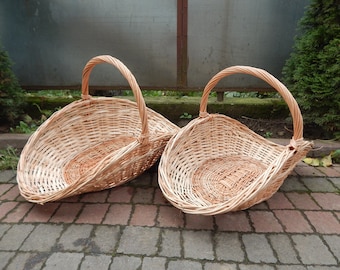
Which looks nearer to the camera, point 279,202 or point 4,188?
point 279,202

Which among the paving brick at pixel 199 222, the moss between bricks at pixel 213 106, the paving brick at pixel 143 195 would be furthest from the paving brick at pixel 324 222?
the moss between bricks at pixel 213 106

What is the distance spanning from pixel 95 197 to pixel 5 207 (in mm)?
516

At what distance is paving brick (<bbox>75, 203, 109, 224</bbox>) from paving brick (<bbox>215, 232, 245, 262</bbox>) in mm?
643

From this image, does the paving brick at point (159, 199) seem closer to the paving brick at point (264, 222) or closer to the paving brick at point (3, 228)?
the paving brick at point (264, 222)

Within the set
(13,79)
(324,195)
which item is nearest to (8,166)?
(13,79)

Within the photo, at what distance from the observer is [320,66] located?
207 cm

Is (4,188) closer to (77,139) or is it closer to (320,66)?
(77,139)

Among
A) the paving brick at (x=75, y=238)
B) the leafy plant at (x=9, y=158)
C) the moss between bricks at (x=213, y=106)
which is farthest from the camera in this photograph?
the moss between bricks at (x=213, y=106)

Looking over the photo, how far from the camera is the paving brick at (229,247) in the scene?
1314 mm

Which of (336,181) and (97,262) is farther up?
(97,262)

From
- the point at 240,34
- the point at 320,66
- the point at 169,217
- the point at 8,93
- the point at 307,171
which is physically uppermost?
the point at 240,34

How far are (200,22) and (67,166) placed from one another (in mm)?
1643

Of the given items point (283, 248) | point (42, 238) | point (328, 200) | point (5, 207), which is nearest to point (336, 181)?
point (328, 200)

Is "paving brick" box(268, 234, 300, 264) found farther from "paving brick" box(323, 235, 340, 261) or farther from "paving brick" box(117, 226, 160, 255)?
Answer: "paving brick" box(117, 226, 160, 255)
